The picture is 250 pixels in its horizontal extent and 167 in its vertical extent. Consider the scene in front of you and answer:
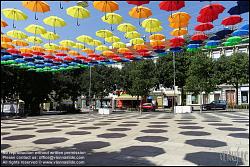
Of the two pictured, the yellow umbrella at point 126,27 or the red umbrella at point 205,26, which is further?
the yellow umbrella at point 126,27

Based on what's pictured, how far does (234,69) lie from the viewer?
4266 centimetres

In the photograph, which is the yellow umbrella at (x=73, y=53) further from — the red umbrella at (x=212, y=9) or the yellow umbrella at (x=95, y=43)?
the red umbrella at (x=212, y=9)

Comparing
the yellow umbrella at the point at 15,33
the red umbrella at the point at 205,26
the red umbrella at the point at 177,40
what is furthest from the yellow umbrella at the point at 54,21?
the red umbrella at the point at 205,26

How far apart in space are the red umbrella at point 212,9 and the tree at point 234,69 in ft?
113

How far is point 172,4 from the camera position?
8.85m

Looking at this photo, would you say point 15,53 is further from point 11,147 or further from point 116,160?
point 116,160

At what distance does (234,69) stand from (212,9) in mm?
34979

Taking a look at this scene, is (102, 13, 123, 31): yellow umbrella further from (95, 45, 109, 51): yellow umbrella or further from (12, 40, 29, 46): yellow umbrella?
(12, 40, 29, 46): yellow umbrella

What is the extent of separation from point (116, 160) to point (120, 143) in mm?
2794

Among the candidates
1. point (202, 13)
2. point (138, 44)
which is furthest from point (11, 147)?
point (138, 44)

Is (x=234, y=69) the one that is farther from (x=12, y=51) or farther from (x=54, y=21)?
(x=54, y=21)

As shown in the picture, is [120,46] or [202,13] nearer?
[202,13]

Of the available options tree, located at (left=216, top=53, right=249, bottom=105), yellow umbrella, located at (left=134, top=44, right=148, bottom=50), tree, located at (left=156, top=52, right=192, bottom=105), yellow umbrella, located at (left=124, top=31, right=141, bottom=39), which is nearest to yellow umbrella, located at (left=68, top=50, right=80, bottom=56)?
yellow umbrella, located at (left=134, top=44, right=148, bottom=50)

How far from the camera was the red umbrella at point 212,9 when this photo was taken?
413 inches
